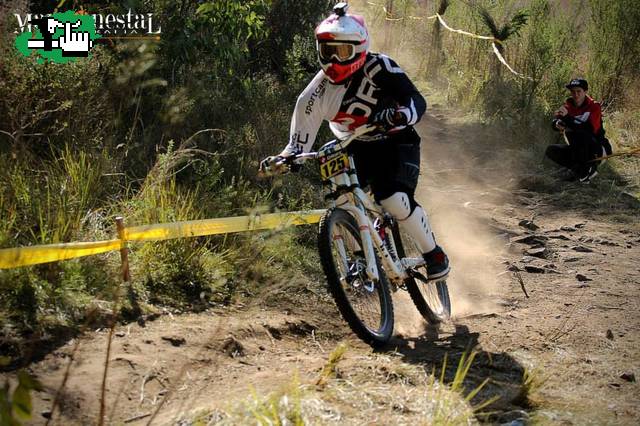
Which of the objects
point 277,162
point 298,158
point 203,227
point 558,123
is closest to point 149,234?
point 203,227

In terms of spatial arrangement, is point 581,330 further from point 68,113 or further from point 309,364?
point 68,113

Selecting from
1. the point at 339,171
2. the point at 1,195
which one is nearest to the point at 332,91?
the point at 339,171

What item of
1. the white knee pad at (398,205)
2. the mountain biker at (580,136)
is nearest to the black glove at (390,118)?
the white knee pad at (398,205)

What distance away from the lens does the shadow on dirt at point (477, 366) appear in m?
3.55

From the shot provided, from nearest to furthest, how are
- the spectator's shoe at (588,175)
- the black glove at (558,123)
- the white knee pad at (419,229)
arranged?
the white knee pad at (419,229) < the spectator's shoe at (588,175) < the black glove at (558,123)

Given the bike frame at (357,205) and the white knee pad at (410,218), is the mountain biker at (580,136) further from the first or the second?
the bike frame at (357,205)

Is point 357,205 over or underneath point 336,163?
underneath

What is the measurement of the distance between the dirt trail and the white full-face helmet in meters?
1.54

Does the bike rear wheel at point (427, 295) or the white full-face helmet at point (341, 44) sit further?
the bike rear wheel at point (427, 295)

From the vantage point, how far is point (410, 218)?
4.80 m

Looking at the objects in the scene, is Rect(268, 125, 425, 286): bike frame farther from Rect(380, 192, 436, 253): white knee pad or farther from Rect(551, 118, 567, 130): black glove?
Rect(551, 118, 567, 130): black glove

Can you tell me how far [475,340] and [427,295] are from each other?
0.67 meters

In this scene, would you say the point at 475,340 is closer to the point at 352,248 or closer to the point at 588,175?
the point at 352,248

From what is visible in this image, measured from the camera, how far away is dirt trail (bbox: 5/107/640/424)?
347 cm
